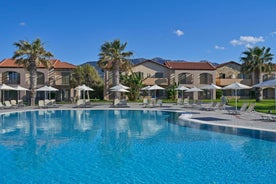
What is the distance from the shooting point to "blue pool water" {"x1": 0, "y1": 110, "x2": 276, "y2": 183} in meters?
7.18

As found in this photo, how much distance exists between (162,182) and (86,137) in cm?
686

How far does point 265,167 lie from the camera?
26.1 feet

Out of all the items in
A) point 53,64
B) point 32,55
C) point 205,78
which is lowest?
point 205,78

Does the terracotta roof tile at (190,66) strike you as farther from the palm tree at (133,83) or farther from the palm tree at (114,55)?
the palm tree at (114,55)

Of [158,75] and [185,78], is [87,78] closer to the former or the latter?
[158,75]

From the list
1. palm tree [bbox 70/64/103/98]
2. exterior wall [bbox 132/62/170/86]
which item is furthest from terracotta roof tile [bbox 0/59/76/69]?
exterior wall [bbox 132/62/170/86]

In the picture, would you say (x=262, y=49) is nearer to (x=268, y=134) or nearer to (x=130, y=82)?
(x=130, y=82)

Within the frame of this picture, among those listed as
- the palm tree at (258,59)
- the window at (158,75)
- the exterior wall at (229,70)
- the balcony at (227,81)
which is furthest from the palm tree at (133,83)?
the exterior wall at (229,70)

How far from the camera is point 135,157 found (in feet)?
30.1

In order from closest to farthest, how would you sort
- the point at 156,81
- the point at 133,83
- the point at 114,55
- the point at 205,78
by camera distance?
the point at 114,55 → the point at 133,83 → the point at 156,81 → the point at 205,78

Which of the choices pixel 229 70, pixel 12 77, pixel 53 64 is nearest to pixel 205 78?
pixel 229 70

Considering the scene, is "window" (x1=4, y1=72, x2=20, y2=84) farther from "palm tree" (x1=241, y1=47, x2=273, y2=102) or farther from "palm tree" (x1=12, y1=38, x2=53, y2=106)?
"palm tree" (x1=241, y1=47, x2=273, y2=102)

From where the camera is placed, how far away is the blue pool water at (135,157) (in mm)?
7176

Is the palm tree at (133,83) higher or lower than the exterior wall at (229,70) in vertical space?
lower
